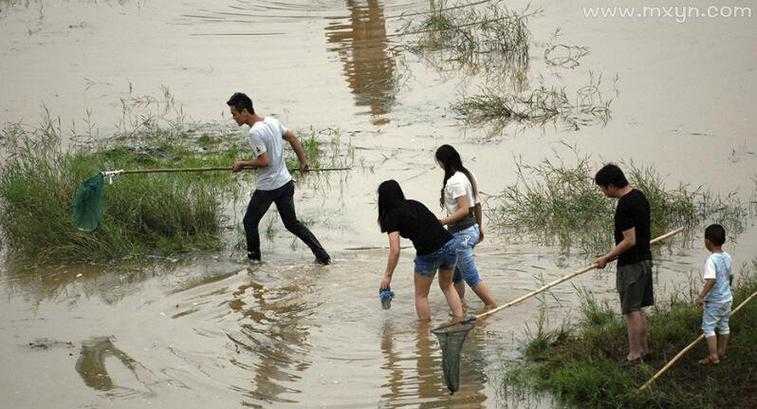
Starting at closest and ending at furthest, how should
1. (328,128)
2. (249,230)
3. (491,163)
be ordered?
(249,230) → (491,163) → (328,128)

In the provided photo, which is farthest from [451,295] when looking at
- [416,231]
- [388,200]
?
[388,200]

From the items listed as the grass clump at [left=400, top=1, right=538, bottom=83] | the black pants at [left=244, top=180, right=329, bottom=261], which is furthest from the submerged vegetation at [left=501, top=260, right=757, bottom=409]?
the grass clump at [left=400, top=1, right=538, bottom=83]

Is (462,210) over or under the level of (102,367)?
over

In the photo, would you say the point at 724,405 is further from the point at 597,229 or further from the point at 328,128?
the point at 328,128

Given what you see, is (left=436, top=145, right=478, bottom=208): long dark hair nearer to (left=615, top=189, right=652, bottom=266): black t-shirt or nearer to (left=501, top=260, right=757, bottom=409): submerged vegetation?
(left=501, top=260, right=757, bottom=409): submerged vegetation

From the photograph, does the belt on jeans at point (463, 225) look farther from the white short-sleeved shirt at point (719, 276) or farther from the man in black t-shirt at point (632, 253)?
the white short-sleeved shirt at point (719, 276)

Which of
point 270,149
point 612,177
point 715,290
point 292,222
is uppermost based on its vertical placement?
point 270,149

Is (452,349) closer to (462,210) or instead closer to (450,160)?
(462,210)

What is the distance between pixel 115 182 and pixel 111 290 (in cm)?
149

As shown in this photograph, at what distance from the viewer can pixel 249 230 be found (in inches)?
389

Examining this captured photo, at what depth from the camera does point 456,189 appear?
8.17 meters

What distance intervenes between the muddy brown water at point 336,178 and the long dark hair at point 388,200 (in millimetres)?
955

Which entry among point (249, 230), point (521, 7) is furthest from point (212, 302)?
point (521, 7)

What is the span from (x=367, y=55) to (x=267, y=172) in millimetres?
6813
